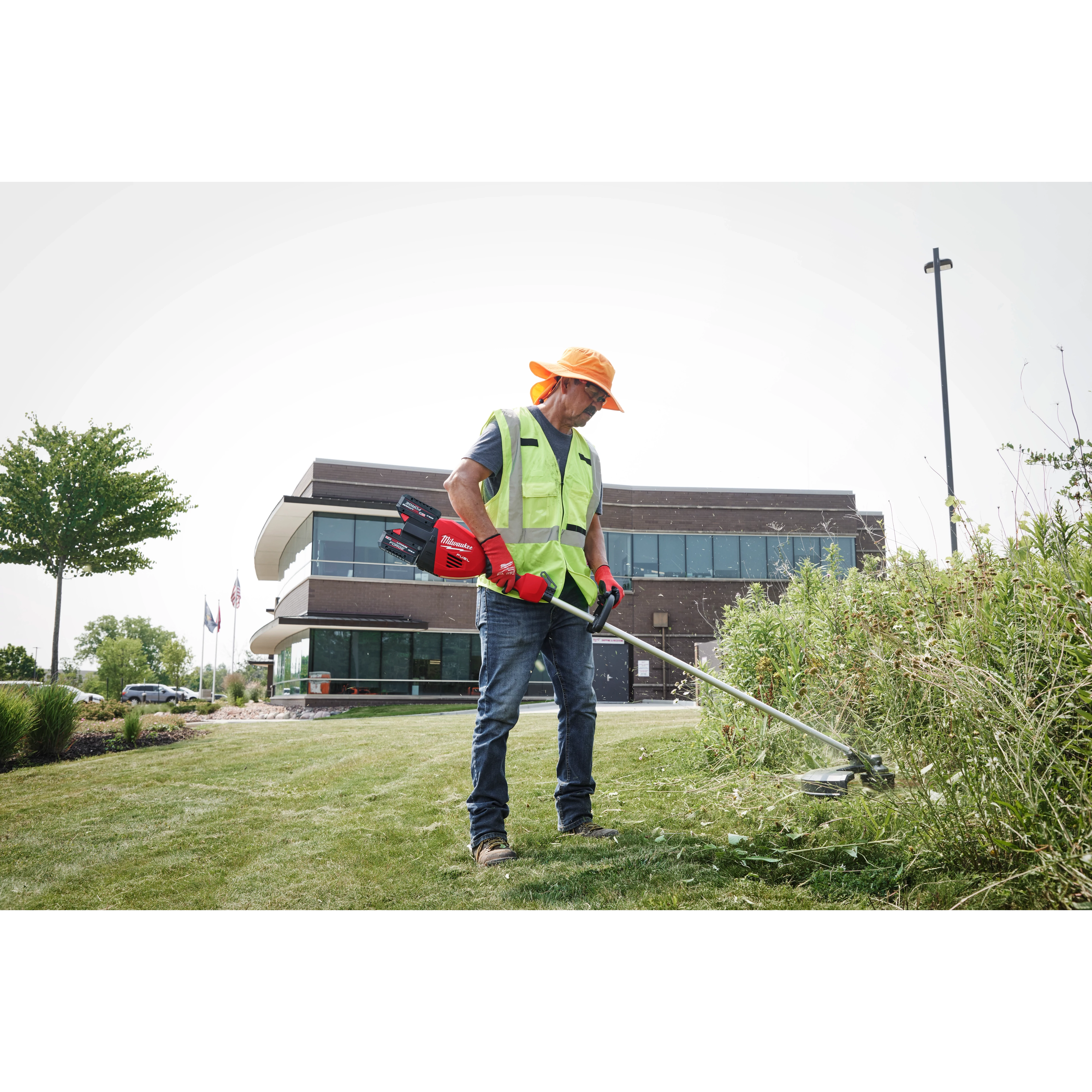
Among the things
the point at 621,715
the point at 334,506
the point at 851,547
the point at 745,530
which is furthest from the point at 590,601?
the point at 851,547

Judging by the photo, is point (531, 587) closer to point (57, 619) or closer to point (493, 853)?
point (493, 853)

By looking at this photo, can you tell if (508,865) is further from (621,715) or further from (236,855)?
(621,715)

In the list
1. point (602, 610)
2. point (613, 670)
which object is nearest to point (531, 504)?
point (602, 610)

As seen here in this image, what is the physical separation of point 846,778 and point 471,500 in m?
2.04

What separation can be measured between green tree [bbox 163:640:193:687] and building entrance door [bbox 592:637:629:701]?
94.5ft

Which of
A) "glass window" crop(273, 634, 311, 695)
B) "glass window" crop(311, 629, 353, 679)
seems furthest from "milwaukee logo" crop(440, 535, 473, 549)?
"glass window" crop(273, 634, 311, 695)

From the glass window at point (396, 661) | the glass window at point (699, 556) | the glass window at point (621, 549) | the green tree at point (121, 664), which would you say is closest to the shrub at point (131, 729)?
the glass window at point (396, 661)

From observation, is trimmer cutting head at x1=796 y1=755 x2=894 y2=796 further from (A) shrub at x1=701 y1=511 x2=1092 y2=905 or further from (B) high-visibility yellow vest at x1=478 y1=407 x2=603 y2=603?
(B) high-visibility yellow vest at x1=478 y1=407 x2=603 y2=603

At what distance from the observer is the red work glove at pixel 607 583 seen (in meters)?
3.53

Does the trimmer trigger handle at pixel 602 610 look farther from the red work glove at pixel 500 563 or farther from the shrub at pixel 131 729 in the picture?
the shrub at pixel 131 729

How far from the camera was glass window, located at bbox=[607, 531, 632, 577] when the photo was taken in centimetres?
2638

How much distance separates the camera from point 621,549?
1057 inches

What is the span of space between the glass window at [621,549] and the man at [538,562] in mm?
22861

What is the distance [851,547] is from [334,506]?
1919 centimetres
